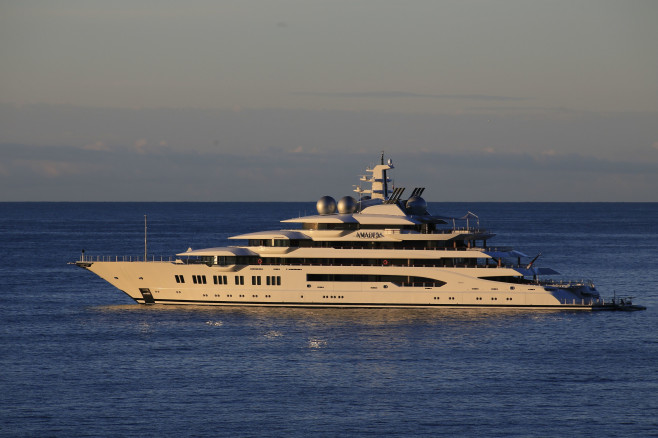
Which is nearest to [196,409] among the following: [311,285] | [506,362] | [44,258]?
[506,362]

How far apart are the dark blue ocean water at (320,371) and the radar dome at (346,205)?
9.29 m

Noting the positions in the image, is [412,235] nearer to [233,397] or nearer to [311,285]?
[311,285]

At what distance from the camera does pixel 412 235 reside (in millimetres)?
70312

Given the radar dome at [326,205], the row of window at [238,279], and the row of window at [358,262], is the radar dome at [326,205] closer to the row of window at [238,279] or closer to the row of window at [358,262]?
the row of window at [358,262]

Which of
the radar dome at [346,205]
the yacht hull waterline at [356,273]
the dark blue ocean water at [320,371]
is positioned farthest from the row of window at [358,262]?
the radar dome at [346,205]

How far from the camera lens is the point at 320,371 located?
49.4 metres

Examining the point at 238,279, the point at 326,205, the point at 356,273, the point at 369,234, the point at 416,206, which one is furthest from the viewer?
the point at 416,206

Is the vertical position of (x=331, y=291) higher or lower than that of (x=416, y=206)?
lower

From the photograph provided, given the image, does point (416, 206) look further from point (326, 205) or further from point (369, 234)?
point (326, 205)

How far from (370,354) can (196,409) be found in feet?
45.2

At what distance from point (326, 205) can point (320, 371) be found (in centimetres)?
2581

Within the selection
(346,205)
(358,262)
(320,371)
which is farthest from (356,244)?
(320,371)

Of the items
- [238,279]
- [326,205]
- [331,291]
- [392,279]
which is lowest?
[331,291]

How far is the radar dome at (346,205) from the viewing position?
74312 millimetres
